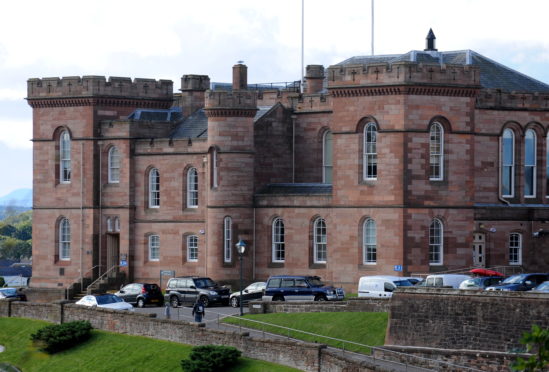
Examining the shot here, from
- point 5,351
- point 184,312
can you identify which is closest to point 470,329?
point 184,312

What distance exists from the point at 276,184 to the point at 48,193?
14653 millimetres

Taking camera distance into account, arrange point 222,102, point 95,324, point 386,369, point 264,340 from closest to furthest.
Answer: point 386,369 < point 264,340 < point 95,324 < point 222,102

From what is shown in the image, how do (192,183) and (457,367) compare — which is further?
(192,183)

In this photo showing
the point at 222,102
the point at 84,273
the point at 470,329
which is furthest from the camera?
the point at 84,273

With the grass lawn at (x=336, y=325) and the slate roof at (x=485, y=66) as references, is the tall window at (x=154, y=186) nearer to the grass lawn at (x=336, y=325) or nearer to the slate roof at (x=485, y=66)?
the slate roof at (x=485, y=66)

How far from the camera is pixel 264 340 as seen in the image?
167 feet

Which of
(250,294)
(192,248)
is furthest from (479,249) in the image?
(192,248)

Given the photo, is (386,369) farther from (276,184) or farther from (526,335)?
(276,184)

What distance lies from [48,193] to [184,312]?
1914 cm

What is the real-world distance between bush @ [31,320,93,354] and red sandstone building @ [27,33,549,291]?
1217 cm

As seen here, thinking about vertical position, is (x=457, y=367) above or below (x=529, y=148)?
below

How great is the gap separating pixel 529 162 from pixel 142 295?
2238 cm

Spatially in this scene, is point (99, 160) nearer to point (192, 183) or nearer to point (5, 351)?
point (192, 183)

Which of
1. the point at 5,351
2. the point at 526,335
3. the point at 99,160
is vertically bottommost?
the point at 5,351
